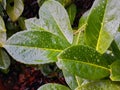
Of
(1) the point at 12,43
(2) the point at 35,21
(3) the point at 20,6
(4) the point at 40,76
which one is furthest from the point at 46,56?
(4) the point at 40,76

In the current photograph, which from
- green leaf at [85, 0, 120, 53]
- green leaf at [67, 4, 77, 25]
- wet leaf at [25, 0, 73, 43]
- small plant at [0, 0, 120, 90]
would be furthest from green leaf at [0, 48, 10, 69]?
green leaf at [85, 0, 120, 53]

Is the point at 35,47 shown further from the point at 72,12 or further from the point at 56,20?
the point at 72,12

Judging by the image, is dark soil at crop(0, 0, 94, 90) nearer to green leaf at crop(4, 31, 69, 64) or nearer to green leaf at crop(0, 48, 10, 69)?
green leaf at crop(0, 48, 10, 69)

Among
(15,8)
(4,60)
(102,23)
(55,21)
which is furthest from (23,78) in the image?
(102,23)

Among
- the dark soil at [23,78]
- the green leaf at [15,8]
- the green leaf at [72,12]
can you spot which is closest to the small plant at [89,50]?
the green leaf at [72,12]

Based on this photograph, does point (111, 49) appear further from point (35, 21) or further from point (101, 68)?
point (35, 21)

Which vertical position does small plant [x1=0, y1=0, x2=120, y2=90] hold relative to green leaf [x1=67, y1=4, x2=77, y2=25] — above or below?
above
